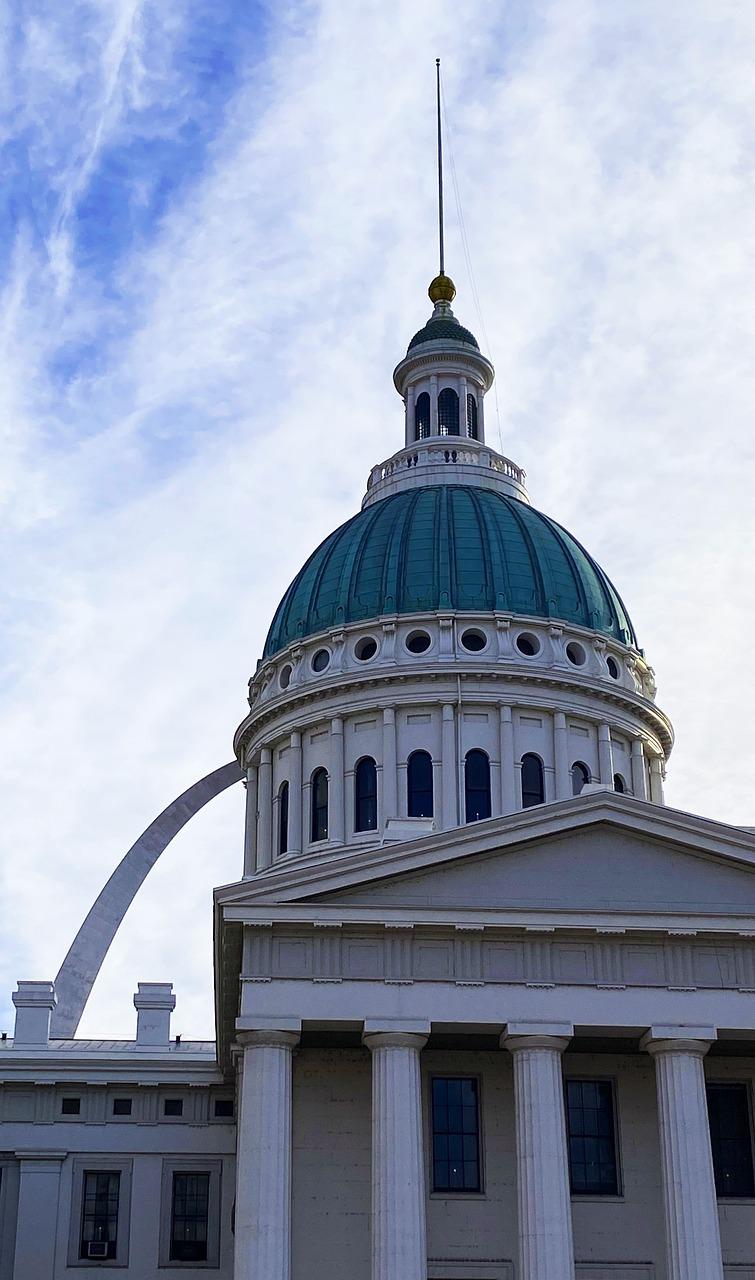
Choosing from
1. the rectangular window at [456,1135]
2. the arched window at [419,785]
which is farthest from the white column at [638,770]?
→ the rectangular window at [456,1135]

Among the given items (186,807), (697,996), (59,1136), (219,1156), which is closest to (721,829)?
(697,996)

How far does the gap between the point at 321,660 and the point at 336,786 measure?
5.21 meters

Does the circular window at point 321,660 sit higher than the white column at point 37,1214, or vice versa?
the circular window at point 321,660

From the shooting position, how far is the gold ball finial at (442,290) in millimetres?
74312

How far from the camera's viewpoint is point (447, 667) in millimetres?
55312

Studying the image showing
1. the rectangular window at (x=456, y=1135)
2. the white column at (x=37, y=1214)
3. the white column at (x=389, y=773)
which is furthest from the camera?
the white column at (x=389, y=773)

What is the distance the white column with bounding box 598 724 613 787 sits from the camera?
183 ft

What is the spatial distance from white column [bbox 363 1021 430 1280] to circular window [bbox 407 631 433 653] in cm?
2292

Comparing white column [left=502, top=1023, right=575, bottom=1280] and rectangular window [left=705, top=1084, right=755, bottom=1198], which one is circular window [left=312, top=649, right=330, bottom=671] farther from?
white column [left=502, top=1023, right=575, bottom=1280]

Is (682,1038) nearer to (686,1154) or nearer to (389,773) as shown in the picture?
(686,1154)

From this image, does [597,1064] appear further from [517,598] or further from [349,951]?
[517,598]

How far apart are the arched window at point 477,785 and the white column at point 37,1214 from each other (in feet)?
51.6

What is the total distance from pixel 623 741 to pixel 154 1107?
64.9 feet

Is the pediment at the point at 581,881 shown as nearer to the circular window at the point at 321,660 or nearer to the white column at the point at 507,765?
the white column at the point at 507,765
